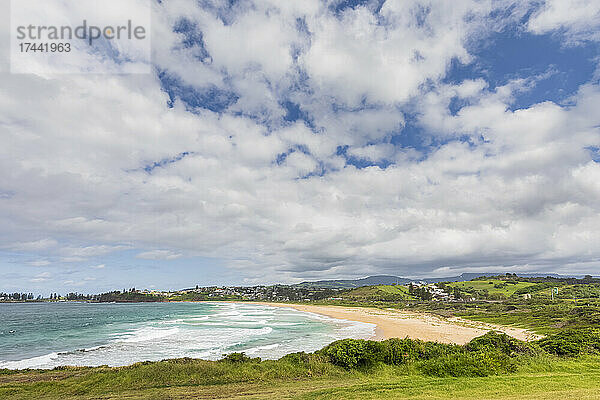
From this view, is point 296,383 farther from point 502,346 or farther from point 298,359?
point 502,346

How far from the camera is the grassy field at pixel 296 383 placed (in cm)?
1482

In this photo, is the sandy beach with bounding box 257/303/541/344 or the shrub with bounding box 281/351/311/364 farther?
the sandy beach with bounding box 257/303/541/344

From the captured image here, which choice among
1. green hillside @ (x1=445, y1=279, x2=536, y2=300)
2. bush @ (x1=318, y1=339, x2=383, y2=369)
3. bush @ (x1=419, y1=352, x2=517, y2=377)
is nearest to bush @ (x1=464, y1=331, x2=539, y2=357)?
bush @ (x1=419, y1=352, x2=517, y2=377)

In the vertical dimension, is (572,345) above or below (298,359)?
below

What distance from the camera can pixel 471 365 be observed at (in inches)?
752

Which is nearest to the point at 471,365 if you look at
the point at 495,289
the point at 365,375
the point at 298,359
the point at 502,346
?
the point at 502,346

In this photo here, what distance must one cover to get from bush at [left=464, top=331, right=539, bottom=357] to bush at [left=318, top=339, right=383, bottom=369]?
6.42 m

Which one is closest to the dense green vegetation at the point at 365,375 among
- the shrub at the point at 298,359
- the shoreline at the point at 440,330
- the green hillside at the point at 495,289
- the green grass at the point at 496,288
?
the shrub at the point at 298,359

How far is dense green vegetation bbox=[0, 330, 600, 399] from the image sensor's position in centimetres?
1551

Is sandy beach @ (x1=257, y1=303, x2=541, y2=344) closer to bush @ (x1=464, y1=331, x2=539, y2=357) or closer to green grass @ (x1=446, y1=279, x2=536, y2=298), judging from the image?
bush @ (x1=464, y1=331, x2=539, y2=357)

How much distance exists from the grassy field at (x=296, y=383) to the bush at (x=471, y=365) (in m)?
0.76

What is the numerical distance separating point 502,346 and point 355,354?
996cm

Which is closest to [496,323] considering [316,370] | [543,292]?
[316,370]

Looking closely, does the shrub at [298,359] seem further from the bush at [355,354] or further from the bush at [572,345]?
the bush at [572,345]
